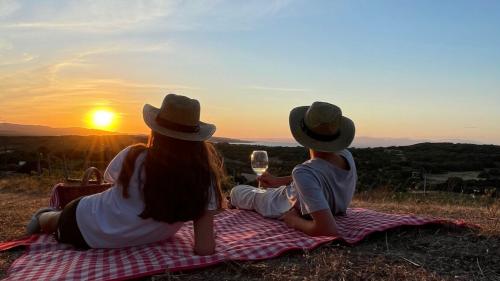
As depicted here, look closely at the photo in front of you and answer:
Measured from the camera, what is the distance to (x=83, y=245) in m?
4.23

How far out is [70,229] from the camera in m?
4.26

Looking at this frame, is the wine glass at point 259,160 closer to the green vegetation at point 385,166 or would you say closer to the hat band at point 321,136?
the hat band at point 321,136

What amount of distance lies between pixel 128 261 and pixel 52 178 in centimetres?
928

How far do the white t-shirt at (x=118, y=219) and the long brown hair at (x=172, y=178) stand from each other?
6cm

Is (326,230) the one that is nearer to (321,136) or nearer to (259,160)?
(321,136)

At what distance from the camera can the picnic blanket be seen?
3496 mm

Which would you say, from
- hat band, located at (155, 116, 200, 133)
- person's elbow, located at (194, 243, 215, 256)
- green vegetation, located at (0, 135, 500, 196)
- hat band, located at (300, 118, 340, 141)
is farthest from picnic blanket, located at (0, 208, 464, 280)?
green vegetation, located at (0, 135, 500, 196)

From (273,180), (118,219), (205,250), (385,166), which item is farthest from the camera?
(385,166)

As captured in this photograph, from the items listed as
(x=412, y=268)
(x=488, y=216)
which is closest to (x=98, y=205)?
(x=412, y=268)

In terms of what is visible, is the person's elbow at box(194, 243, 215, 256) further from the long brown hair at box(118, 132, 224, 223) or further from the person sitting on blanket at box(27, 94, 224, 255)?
the long brown hair at box(118, 132, 224, 223)

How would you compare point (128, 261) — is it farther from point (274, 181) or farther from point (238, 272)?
point (274, 181)

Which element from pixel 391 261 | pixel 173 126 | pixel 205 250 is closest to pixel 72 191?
pixel 173 126

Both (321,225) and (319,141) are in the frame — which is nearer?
(321,225)

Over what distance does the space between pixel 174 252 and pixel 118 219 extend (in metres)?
0.51
